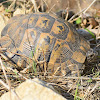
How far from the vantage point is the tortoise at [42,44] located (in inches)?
101

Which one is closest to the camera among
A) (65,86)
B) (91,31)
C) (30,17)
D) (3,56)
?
(65,86)

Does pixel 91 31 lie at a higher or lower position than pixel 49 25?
lower

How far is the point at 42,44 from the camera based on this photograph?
256 centimetres

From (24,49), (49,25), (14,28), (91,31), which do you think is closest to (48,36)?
(49,25)

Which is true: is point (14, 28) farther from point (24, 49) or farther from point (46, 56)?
point (46, 56)

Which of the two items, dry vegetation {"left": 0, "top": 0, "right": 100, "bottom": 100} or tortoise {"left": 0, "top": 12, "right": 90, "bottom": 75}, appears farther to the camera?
tortoise {"left": 0, "top": 12, "right": 90, "bottom": 75}

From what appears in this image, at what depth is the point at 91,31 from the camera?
3.98 metres

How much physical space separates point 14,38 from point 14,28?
0.22 meters

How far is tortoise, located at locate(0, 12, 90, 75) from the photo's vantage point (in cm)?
257

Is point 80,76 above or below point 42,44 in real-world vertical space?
below

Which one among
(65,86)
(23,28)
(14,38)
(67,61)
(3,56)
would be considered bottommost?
(65,86)

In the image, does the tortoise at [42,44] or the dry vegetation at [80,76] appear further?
the tortoise at [42,44]

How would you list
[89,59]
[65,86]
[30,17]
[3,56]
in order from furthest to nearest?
[89,59] → [30,17] → [3,56] → [65,86]

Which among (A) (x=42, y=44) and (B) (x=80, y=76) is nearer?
(B) (x=80, y=76)
